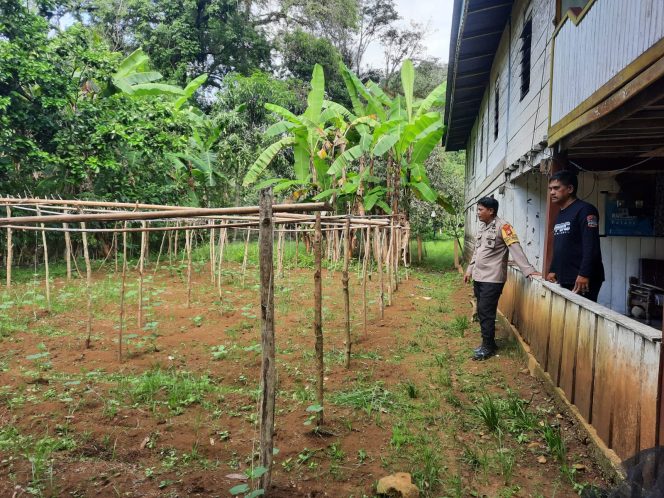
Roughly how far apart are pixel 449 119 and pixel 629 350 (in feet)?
40.4

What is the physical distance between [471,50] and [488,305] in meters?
6.78

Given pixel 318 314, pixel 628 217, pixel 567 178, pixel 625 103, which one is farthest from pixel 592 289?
pixel 628 217

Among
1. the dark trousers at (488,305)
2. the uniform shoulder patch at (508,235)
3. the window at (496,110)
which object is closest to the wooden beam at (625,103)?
the uniform shoulder patch at (508,235)

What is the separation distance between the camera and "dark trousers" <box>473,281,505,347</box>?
5215 millimetres

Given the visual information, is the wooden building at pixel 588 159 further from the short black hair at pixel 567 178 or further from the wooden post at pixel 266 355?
the wooden post at pixel 266 355

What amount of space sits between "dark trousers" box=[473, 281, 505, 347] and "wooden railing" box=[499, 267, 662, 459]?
0.51 metres

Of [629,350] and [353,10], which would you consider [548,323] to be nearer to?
[629,350]

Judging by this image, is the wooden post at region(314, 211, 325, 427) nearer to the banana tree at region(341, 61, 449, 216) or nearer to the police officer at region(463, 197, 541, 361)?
the police officer at region(463, 197, 541, 361)

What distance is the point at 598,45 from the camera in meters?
3.79

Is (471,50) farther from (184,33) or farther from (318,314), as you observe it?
(184,33)

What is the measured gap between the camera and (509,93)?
335 inches

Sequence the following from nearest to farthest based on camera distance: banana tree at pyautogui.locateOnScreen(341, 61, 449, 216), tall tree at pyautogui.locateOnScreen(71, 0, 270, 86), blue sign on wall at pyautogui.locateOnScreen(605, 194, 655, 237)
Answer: blue sign on wall at pyautogui.locateOnScreen(605, 194, 655, 237)
banana tree at pyautogui.locateOnScreen(341, 61, 449, 216)
tall tree at pyautogui.locateOnScreen(71, 0, 270, 86)

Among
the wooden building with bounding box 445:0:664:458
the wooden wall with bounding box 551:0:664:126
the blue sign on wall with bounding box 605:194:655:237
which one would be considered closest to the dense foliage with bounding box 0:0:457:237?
the wooden building with bounding box 445:0:664:458

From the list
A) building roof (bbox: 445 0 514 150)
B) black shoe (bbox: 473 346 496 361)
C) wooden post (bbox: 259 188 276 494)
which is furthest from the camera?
building roof (bbox: 445 0 514 150)
